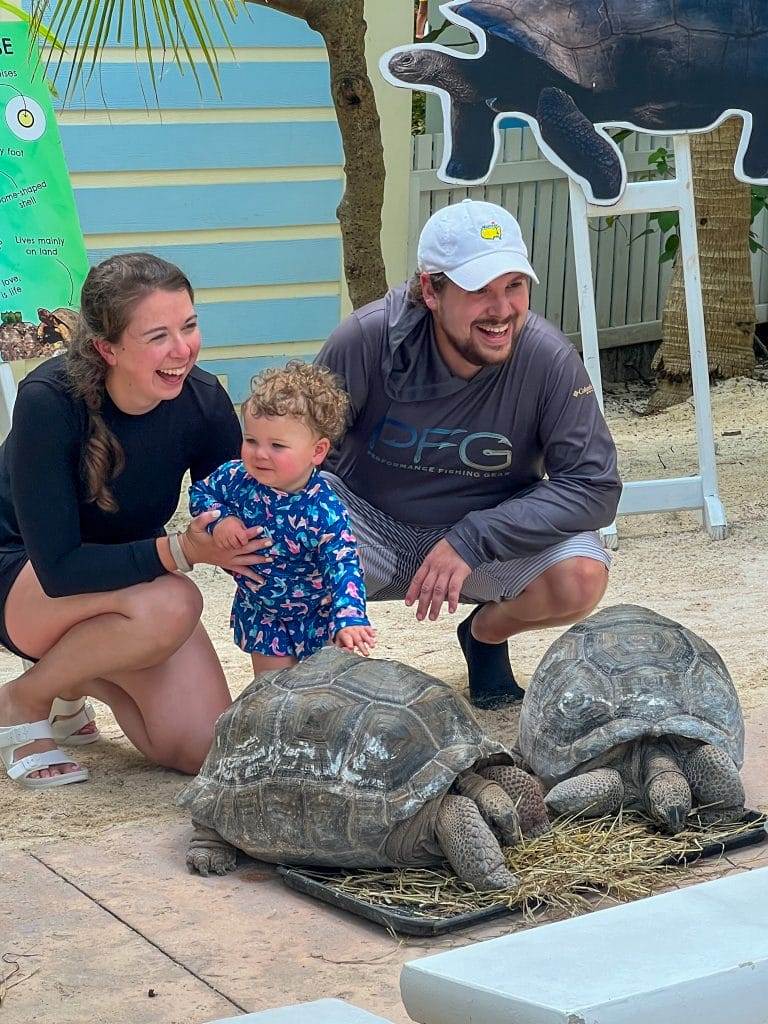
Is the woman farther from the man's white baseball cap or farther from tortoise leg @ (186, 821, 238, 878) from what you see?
the man's white baseball cap

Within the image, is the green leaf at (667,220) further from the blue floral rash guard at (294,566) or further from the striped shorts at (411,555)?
the blue floral rash guard at (294,566)

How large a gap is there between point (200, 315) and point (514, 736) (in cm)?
389

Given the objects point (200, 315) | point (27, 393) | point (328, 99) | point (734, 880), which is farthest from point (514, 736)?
point (328, 99)

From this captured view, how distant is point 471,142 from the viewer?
5.27m

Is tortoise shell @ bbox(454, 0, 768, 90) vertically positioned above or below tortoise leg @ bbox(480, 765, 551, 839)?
above

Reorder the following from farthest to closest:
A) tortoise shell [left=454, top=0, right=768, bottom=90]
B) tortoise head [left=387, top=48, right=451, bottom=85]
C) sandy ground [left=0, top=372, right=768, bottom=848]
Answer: tortoise shell [left=454, top=0, right=768, bottom=90] → tortoise head [left=387, top=48, right=451, bottom=85] → sandy ground [left=0, top=372, right=768, bottom=848]

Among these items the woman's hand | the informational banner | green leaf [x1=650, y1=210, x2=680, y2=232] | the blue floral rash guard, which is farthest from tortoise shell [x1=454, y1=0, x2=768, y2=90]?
green leaf [x1=650, y1=210, x2=680, y2=232]

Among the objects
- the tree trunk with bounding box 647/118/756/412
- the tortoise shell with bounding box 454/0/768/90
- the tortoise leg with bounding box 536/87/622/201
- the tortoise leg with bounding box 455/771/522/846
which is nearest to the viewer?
the tortoise leg with bounding box 455/771/522/846

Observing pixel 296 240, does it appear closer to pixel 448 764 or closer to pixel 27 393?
pixel 27 393

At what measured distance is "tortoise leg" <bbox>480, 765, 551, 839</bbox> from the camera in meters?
3.01

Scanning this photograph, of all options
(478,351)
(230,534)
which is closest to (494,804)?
(230,534)

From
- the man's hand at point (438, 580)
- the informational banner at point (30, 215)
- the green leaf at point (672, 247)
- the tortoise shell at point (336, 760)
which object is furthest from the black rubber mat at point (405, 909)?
the green leaf at point (672, 247)

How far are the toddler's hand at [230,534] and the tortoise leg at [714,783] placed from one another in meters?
1.11

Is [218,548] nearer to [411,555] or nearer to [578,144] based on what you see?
[411,555]
